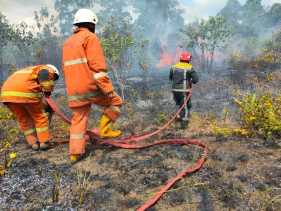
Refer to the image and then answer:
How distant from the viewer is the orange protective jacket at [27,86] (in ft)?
15.8

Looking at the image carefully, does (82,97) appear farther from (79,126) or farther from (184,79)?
(184,79)

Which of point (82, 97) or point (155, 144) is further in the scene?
point (155, 144)

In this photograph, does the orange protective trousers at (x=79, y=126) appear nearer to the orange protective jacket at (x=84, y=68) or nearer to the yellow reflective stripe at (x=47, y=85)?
the orange protective jacket at (x=84, y=68)

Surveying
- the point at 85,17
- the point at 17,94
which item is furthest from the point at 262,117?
the point at 17,94

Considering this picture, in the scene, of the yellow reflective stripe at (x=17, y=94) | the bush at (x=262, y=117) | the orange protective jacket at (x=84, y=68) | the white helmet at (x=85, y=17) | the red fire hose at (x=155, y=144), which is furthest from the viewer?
the bush at (x=262, y=117)

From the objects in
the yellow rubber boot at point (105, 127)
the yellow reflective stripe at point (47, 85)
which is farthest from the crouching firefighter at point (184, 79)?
the yellow reflective stripe at point (47, 85)

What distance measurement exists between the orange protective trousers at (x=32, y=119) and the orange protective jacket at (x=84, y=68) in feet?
2.44

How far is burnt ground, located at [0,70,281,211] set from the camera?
11.4 ft

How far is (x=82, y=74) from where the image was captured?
4531mm

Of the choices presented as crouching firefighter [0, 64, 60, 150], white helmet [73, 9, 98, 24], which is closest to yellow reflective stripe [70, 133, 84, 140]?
crouching firefighter [0, 64, 60, 150]

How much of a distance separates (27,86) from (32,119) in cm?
63

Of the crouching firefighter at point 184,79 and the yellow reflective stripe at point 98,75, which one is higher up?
the yellow reflective stripe at point 98,75

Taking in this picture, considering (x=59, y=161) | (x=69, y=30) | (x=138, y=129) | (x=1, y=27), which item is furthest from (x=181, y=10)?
(x=59, y=161)

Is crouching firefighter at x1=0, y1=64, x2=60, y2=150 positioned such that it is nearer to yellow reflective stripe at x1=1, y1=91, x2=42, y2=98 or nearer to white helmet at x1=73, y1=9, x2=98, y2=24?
yellow reflective stripe at x1=1, y1=91, x2=42, y2=98
